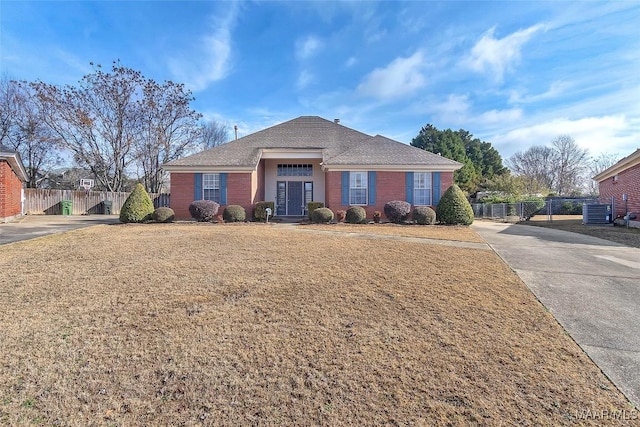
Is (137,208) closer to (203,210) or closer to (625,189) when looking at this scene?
(203,210)

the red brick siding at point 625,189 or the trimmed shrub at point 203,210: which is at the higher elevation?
the red brick siding at point 625,189

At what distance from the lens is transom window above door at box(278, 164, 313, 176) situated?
20.0 meters

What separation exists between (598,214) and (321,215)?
1500 cm

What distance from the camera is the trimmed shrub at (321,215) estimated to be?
49.8 ft

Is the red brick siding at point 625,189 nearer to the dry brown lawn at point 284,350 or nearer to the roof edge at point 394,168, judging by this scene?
the roof edge at point 394,168

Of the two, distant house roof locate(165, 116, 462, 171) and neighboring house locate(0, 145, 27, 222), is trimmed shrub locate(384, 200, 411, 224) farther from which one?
neighboring house locate(0, 145, 27, 222)

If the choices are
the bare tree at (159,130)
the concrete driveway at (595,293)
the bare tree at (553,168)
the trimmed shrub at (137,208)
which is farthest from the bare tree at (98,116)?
the bare tree at (553,168)

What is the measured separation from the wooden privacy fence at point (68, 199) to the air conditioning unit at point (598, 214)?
32.8m

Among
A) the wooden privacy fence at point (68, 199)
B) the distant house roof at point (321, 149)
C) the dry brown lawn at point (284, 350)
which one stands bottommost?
the dry brown lawn at point (284, 350)

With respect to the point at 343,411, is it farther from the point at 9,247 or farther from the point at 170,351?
the point at 9,247

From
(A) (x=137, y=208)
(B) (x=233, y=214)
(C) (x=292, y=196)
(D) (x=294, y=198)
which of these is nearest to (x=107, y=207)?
(A) (x=137, y=208)

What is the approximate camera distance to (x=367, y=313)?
422 cm

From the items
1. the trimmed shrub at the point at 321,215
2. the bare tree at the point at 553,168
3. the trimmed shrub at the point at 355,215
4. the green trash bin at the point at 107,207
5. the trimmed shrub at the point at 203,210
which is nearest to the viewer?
the trimmed shrub at the point at 321,215

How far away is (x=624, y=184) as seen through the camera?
16.3 m
